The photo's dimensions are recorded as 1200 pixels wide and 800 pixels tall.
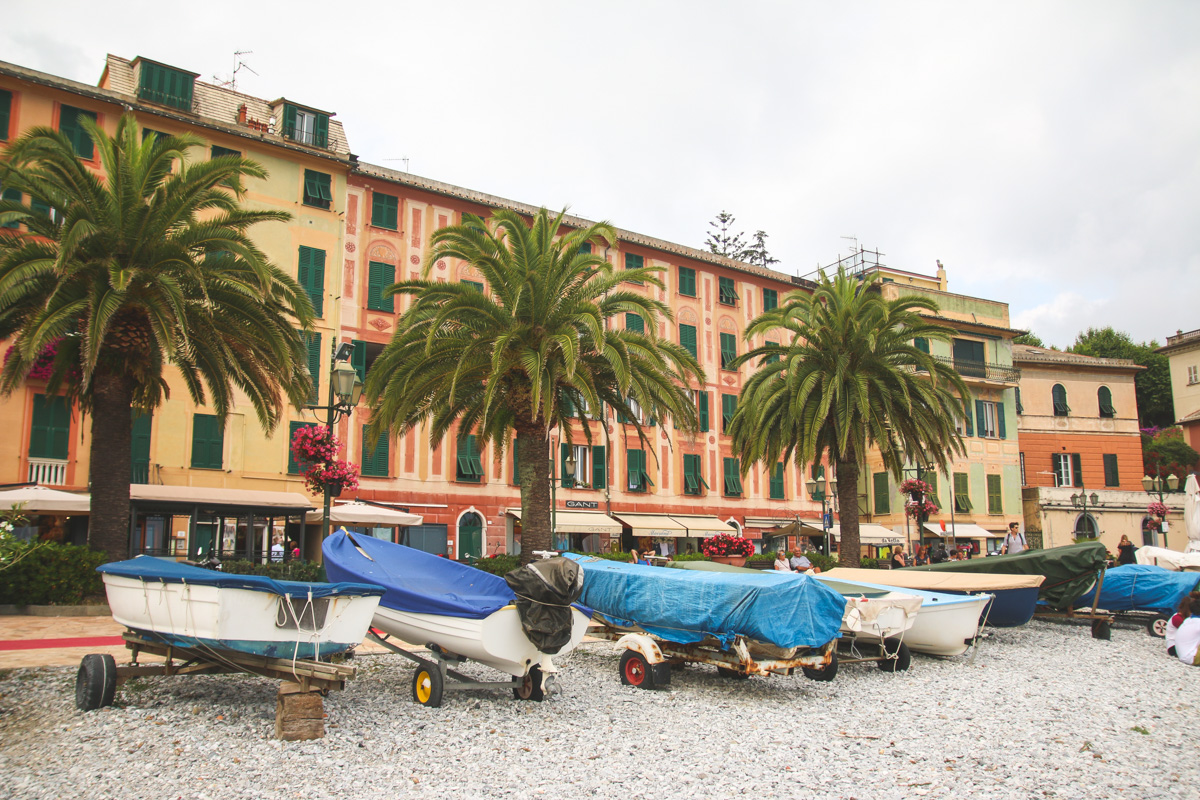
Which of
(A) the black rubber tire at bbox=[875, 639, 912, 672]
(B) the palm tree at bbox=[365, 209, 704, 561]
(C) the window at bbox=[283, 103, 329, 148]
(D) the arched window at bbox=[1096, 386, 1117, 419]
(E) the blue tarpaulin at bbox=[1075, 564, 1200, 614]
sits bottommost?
(A) the black rubber tire at bbox=[875, 639, 912, 672]

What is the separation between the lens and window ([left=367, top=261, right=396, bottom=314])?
1224 inches

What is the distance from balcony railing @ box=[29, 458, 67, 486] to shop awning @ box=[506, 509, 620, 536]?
14243 mm

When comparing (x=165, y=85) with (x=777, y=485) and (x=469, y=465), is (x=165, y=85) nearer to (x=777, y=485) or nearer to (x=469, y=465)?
(x=469, y=465)

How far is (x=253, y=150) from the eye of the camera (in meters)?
29.4

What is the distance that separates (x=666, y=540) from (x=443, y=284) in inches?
848

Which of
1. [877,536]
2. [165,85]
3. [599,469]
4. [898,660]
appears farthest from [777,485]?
[165,85]

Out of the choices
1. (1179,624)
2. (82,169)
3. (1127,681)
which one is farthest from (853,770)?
(82,169)

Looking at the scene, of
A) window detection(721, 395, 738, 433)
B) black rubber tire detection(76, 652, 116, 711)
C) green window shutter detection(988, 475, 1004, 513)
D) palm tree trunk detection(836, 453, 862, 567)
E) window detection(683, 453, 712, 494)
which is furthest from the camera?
green window shutter detection(988, 475, 1004, 513)

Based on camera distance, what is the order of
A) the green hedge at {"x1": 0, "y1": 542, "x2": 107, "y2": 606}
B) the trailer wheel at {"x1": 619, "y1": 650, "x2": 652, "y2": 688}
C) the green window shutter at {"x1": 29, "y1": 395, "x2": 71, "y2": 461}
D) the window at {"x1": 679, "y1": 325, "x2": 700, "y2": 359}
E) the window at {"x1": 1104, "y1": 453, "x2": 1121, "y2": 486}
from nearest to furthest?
the trailer wheel at {"x1": 619, "y1": 650, "x2": 652, "y2": 688}
the green hedge at {"x1": 0, "y1": 542, "x2": 107, "y2": 606}
the green window shutter at {"x1": 29, "y1": 395, "x2": 71, "y2": 461}
the window at {"x1": 679, "y1": 325, "x2": 700, "y2": 359}
the window at {"x1": 1104, "y1": 453, "x2": 1121, "y2": 486}

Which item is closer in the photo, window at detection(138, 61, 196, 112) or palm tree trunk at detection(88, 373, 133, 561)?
palm tree trunk at detection(88, 373, 133, 561)

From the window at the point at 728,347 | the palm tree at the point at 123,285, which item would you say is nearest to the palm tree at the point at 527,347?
the palm tree at the point at 123,285

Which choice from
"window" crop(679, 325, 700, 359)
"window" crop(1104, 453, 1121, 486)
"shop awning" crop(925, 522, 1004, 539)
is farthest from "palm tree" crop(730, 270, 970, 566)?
"window" crop(1104, 453, 1121, 486)

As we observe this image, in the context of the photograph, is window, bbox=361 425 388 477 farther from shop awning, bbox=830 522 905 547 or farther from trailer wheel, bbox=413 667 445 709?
trailer wheel, bbox=413 667 445 709

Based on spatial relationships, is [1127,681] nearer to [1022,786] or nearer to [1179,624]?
[1179,624]
